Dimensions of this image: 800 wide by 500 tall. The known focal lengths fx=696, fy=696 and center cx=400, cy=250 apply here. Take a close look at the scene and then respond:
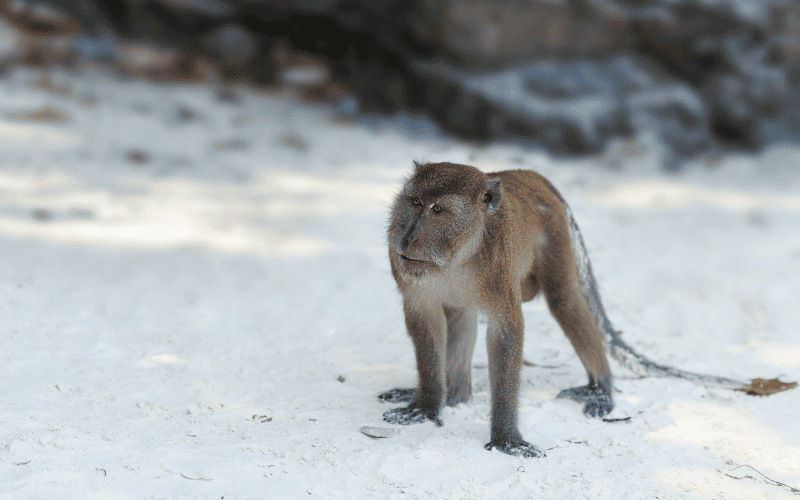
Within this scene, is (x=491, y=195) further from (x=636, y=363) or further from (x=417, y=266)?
(x=636, y=363)

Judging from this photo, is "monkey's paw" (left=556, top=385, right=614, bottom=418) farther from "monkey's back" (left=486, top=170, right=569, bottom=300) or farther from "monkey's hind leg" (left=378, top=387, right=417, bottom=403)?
"monkey's hind leg" (left=378, top=387, right=417, bottom=403)

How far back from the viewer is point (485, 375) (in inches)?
184

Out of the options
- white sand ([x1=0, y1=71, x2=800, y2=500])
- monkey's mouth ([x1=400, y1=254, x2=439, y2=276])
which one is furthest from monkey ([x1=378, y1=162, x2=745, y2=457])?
white sand ([x1=0, y1=71, x2=800, y2=500])

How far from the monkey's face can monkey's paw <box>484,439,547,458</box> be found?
99 cm

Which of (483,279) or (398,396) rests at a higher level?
(483,279)

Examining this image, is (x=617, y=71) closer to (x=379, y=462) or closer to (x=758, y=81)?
(x=758, y=81)

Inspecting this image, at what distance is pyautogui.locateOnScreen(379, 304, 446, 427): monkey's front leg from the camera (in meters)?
3.83

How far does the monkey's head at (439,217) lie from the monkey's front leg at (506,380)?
0.43 meters

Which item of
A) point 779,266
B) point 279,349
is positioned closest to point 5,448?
point 279,349

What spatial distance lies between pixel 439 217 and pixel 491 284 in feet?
1.51

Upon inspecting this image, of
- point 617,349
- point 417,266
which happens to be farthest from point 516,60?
point 417,266

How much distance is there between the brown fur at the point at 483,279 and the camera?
345 cm

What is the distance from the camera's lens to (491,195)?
11.8ft

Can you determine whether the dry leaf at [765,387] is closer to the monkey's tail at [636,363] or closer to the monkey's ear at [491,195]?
the monkey's tail at [636,363]
